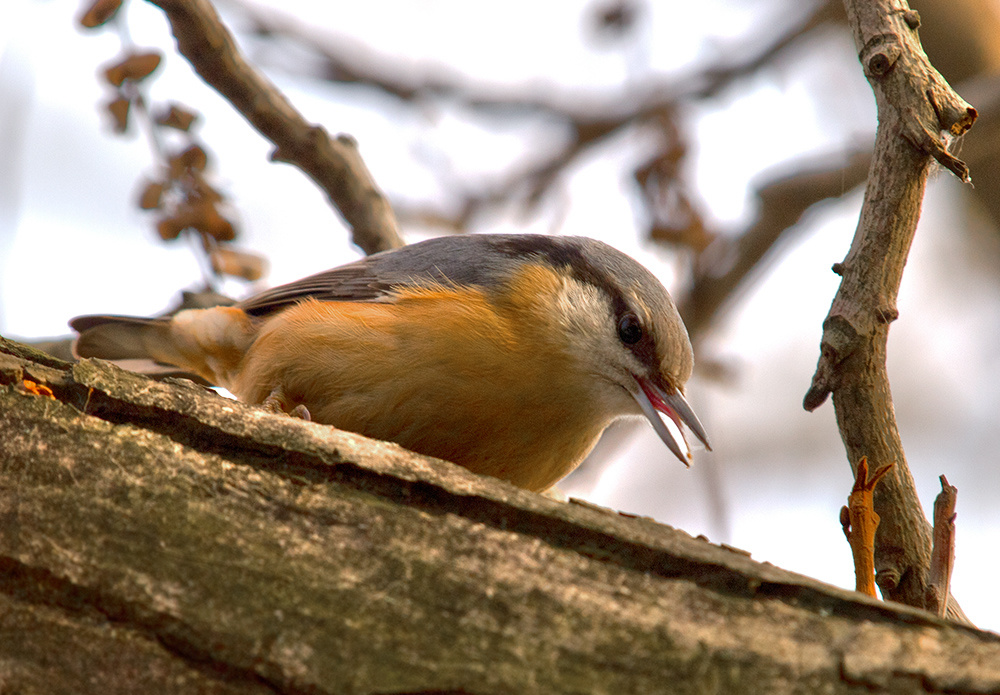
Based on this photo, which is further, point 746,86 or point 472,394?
point 746,86

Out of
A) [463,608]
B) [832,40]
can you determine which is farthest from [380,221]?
[832,40]

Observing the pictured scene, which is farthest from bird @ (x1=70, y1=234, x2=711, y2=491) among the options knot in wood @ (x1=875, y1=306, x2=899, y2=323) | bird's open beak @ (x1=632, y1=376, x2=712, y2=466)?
knot in wood @ (x1=875, y1=306, x2=899, y2=323)

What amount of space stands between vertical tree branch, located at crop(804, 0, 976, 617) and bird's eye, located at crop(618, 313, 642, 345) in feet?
2.90

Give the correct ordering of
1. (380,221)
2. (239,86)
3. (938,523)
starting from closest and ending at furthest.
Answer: (938,523)
(239,86)
(380,221)

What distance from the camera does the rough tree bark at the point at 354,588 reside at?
1261 millimetres

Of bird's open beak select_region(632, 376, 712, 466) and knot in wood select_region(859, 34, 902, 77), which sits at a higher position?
knot in wood select_region(859, 34, 902, 77)

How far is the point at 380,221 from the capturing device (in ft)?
11.4

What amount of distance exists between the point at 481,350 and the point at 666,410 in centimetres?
60

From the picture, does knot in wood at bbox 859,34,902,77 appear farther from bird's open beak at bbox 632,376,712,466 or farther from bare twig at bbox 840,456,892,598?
bird's open beak at bbox 632,376,712,466

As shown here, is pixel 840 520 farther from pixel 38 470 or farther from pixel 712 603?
pixel 38 470

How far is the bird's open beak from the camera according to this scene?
8.55 ft

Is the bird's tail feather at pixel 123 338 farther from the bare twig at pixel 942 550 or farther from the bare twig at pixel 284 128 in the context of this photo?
the bare twig at pixel 942 550

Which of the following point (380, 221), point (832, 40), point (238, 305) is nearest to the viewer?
point (238, 305)

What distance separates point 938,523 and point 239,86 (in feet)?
7.66
